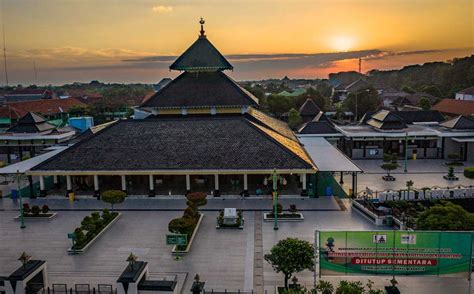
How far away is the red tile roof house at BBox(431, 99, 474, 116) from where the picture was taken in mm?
75688

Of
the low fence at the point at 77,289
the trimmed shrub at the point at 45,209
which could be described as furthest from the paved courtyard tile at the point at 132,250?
the trimmed shrub at the point at 45,209

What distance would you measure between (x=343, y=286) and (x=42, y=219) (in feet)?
81.3

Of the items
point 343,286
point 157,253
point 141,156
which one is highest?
point 141,156

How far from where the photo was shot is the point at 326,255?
65.0ft

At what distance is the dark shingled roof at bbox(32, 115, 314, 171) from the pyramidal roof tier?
8.31 m

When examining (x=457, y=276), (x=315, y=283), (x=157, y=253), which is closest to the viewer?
(x=457, y=276)

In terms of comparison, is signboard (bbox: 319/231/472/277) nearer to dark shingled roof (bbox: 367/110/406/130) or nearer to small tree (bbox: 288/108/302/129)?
dark shingled roof (bbox: 367/110/406/130)

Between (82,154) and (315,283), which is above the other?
(82,154)

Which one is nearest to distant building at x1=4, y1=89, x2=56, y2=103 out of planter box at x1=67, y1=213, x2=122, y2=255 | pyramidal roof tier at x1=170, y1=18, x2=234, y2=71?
pyramidal roof tier at x1=170, y1=18, x2=234, y2=71

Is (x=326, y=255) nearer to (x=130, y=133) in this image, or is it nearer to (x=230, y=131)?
(x=230, y=131)

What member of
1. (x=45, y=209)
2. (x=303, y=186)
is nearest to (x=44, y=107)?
(x=45, y=209)

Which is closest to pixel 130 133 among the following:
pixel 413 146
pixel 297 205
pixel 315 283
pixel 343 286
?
pixel 297 205

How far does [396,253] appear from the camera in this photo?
1959cm

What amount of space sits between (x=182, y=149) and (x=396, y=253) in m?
22.9
